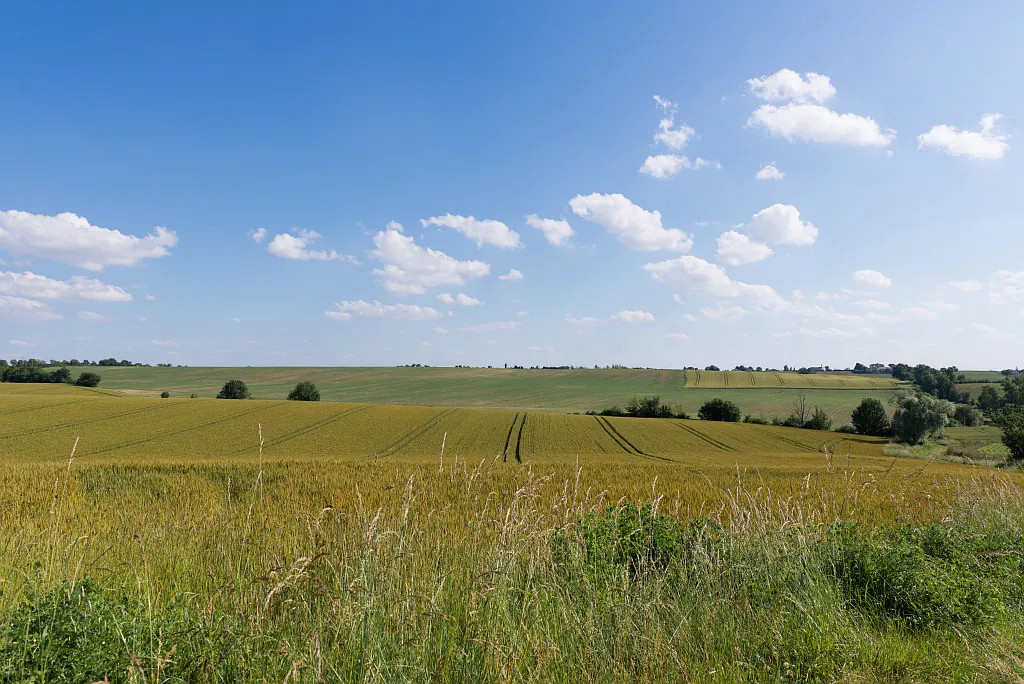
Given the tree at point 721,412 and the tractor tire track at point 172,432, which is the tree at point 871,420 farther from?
the tractor tire track at point 172,432

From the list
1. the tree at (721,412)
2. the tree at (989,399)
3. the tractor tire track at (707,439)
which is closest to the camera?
the tractor tire track at (707,439)

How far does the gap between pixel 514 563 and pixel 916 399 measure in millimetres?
65230

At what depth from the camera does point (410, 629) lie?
3.38 m

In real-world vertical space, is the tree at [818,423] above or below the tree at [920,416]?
below

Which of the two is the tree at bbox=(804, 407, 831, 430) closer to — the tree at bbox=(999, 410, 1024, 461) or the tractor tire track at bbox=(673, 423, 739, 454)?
the tractor tire track at bbox=(673, 423, 739, 454)

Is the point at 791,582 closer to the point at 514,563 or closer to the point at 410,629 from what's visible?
the point at 514,563

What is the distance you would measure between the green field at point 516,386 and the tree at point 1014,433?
38114 millimetres

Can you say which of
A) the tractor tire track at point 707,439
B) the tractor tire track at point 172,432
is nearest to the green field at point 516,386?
the tractor tire track at point 707,439

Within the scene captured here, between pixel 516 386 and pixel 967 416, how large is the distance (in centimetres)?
7066

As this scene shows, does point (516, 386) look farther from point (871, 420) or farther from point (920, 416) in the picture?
point (920, 416)

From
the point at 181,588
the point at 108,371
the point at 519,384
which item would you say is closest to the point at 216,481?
the point at 181,588

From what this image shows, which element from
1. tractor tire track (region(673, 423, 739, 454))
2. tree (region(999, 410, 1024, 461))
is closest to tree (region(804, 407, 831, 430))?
tractor tire track (region(673, 423, 739, 454))

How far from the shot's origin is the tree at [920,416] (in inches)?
2058

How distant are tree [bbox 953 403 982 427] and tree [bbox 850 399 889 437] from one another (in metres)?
12.9
